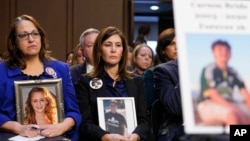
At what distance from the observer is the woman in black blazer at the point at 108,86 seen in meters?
3.16

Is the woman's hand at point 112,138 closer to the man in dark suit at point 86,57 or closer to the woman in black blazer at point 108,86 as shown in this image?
the woman in black blazer at point 108,86

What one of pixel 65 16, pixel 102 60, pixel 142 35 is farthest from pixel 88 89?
pixel 65 16

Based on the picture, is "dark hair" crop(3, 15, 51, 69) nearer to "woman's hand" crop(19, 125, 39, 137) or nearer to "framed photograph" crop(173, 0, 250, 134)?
"woman's hand" crop(19, 125, 39, 137)

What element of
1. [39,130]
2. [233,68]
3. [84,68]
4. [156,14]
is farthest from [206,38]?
[156,14]

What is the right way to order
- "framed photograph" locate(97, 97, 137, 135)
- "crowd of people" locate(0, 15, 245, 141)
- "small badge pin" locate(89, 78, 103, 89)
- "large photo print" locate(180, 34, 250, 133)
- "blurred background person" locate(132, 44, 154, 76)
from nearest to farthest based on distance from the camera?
"large photo print" locate(180, 34, 250, 133) → "crowd of people" locate(0, 15, 245, 141) → "framed photograph" locate(97, 97, 137, 135) → "small badge pin" locate(89, 78, 103, 89) → "blurred background person" locate(132, 44, 154, 76)

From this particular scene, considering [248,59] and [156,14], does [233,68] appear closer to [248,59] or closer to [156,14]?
[248,59]

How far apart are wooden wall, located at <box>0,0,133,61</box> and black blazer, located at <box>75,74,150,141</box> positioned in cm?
351

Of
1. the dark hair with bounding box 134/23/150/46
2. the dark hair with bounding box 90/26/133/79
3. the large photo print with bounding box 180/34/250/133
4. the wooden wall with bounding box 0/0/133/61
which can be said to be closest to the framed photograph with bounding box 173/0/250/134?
the large photo print with bounding box 180/34/250/133

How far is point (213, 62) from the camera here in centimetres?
191

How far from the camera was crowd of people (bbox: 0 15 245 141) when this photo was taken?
9.91 feet

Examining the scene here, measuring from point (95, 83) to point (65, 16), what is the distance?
369cm

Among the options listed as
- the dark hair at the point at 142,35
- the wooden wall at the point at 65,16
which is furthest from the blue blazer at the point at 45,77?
the wooden wall at the point at 65,16

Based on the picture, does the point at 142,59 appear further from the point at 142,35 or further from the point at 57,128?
the point at 57,128

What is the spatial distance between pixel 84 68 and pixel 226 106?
2166mm
